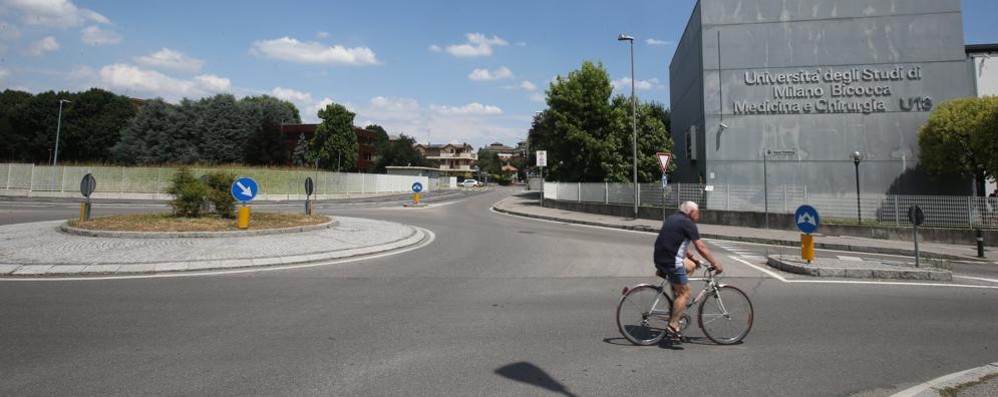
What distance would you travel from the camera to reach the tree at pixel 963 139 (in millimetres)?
19000

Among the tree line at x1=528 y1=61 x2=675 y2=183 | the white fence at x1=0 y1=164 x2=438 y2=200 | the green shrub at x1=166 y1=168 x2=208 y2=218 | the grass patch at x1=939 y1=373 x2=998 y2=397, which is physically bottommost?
the grass patch at x1=939 y1=373 x2=998 y2=397

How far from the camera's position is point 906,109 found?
23.5 m

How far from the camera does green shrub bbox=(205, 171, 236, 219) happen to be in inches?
567

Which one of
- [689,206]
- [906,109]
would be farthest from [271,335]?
[906,109]

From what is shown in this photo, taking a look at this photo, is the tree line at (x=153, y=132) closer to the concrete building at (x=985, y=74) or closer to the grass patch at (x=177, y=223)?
the grass patch at (x=177, y=223)

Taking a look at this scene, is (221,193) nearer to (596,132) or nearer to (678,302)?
(678,302)

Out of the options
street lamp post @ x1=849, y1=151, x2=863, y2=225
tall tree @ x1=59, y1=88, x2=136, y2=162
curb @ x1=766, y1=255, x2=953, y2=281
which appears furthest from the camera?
tall tree @ x1=59, y1=88, x2=136, y2=162

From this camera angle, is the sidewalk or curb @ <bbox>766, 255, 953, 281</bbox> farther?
the sidewalk

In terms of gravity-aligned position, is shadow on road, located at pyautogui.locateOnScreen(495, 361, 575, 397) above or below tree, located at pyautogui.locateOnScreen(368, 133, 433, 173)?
below

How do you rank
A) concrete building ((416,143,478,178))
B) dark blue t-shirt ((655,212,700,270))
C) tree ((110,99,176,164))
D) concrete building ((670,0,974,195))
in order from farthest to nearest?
1. concrete building ((416,143,478,178))
2. tree ((110,99,176,164))
3. concrete building ((670,0,974,195))
4. dark blue t-shirt ((655,212,700,270))

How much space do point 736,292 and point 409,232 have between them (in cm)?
1108

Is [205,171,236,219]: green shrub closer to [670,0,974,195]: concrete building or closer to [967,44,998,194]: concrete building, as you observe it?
[670,0,974,195]: concrete building

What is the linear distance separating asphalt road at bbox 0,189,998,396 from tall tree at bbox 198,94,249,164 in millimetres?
65502

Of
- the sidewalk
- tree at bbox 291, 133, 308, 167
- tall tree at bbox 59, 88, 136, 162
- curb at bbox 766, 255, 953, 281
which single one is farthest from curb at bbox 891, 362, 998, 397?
tall tree at bbox 59, 88, 136, 162
